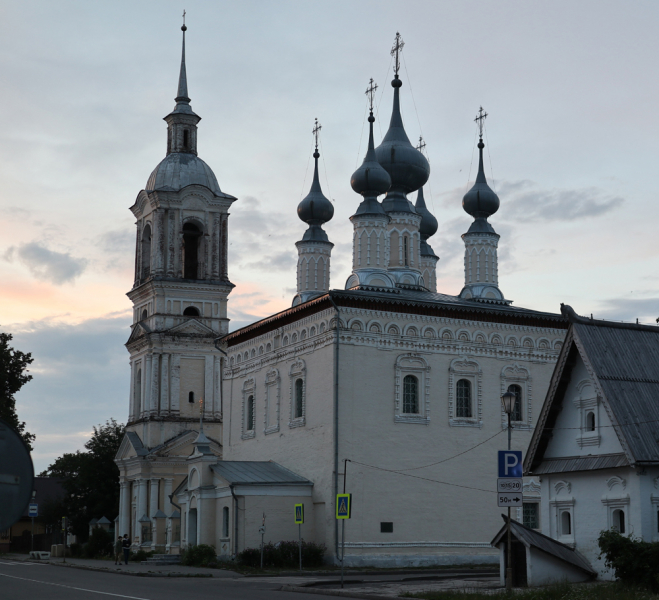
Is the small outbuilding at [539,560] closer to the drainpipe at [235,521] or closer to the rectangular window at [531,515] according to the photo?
the drainpipe at [235,521]

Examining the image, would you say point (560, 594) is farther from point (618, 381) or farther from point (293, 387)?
point (293, 387)

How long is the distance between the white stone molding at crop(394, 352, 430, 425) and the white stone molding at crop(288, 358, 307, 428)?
10.3 feet

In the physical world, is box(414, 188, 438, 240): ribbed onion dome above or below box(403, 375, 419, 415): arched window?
above

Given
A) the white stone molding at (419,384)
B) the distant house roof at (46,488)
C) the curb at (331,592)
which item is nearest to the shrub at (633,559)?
the curb at (331,592)

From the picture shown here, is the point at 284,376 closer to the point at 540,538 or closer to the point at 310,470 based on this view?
the point at 310,470

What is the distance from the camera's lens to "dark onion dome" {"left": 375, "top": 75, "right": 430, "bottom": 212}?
38094 millimetres

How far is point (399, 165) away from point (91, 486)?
2351cm

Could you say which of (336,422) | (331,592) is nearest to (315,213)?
(336,422)

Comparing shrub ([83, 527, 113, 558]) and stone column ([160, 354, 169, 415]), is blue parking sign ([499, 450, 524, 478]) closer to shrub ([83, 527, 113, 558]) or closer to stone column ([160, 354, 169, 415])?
shrub ([83, 527, 113, 558])

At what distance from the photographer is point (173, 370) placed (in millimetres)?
46844

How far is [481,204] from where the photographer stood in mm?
40000

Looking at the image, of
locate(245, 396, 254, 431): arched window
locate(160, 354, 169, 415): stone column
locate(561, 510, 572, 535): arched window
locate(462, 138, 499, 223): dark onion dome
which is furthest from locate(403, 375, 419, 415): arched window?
locate(160, 354, 169, 415): stone column

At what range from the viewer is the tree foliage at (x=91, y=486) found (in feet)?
162

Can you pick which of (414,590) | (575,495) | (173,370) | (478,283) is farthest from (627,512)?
(173,370)
